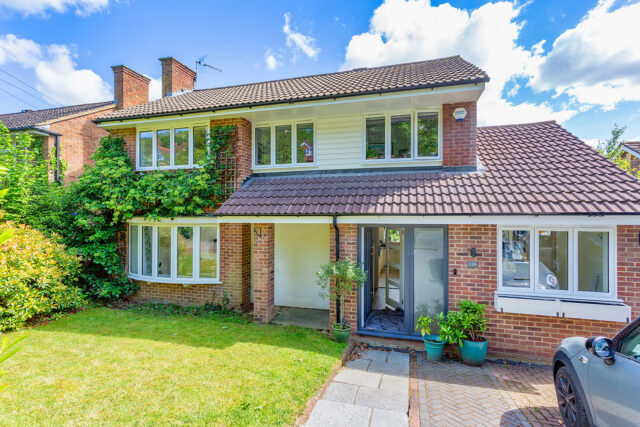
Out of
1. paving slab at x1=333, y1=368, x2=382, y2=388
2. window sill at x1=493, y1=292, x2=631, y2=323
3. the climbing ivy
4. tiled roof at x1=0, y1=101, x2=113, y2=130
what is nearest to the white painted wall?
the climbing ivy

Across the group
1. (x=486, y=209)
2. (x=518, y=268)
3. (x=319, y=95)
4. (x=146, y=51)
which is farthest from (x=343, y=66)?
(x=518, y=268)

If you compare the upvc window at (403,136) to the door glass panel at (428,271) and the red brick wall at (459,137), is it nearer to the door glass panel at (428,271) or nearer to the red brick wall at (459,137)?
the red brick wall at (459,137)

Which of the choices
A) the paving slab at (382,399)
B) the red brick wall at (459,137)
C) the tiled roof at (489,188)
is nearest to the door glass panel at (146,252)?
the tiled roof at (489,188)

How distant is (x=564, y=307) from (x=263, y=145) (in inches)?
337

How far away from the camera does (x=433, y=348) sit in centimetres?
569

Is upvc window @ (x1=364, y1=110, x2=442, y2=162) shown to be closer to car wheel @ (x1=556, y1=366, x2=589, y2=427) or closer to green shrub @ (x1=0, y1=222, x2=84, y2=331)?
car wheel @ (x1=556, y1=366, x2=589, y2=427)

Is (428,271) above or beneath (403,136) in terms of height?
beneath

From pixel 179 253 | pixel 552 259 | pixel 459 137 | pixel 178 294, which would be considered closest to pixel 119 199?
pixel 179 253

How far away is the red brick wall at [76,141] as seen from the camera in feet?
43.4

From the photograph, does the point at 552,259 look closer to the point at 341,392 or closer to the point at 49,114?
the point at 341,392

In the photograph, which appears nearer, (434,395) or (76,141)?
(434,395)

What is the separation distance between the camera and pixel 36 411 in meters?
3.76

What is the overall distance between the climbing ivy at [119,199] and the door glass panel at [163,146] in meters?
0.59

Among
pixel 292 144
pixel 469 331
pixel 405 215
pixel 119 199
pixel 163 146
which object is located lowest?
pixel 469 331
